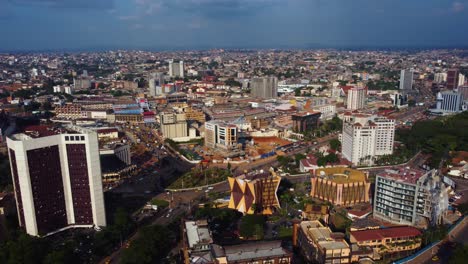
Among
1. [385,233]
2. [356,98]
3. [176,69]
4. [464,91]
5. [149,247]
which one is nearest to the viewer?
[149,247]

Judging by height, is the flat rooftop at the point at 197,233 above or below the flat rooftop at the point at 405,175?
below

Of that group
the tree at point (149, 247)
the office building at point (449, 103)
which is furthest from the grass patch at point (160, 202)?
the office building at point (449, 103)

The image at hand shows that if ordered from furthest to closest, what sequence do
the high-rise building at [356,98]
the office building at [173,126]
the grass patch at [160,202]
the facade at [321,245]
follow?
1. the high-rise building at [356,98]
2. the office building at [173,126]
3. the grass patch at [160,202]
4. the facade at [321,245]

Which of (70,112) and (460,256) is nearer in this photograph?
(460,256)

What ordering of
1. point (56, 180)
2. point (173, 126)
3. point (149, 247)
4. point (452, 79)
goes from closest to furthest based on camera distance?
1. point (149, 247)
2. point (56, 180)
3. point (173, 126)
4. point (452, 79)

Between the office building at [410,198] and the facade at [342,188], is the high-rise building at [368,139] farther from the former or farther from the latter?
the office building at [410,198]

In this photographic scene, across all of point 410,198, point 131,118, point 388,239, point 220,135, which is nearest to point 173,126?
point 220,135

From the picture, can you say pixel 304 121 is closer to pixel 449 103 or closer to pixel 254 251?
pixel 449 103
